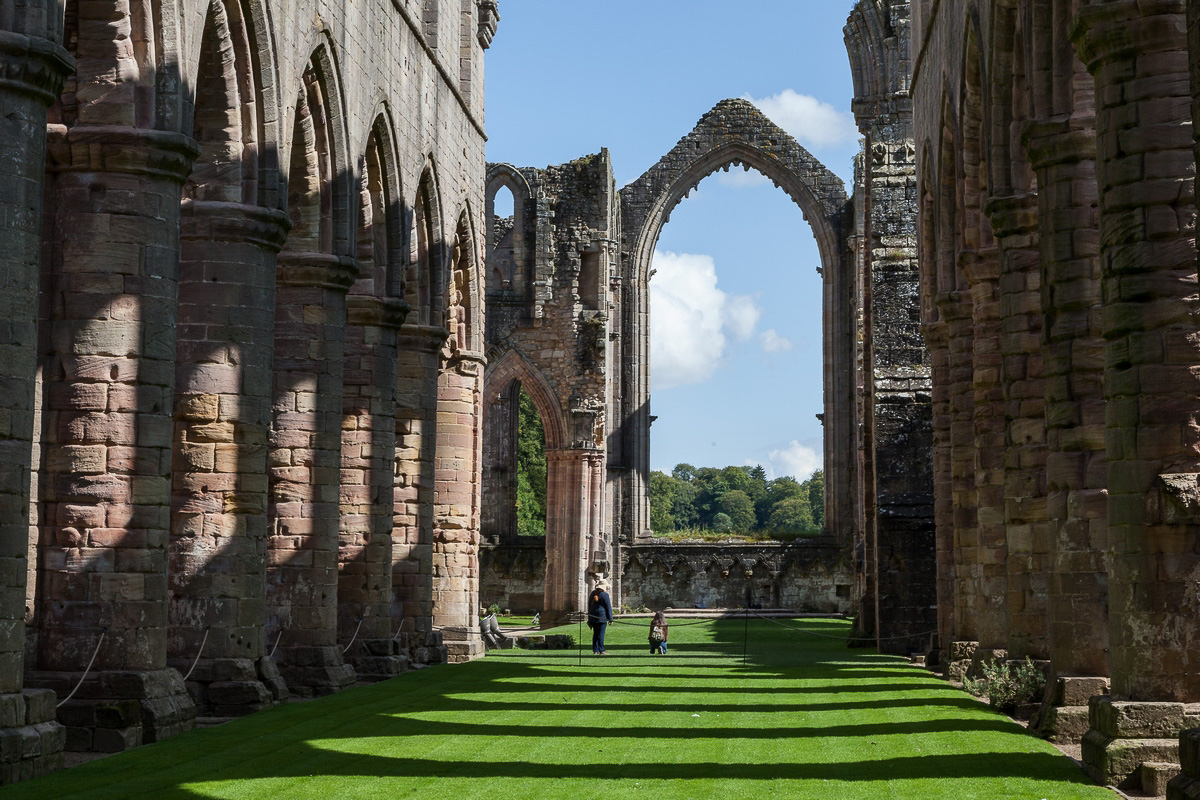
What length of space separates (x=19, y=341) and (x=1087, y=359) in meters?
6.30

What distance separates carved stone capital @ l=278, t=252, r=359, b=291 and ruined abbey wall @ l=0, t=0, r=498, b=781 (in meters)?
0.02

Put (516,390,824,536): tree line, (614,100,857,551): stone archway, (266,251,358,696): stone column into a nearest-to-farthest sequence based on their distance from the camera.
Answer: (266,251,358,696): stone column → (614,100,857,551): stone archway → (516,390,824,536): tree line

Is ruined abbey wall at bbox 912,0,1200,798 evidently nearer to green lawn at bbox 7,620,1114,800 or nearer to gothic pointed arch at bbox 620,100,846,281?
green lawn at bbox 7,620,1114,800

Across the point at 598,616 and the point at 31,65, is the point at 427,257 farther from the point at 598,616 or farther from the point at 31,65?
the point at 31,65

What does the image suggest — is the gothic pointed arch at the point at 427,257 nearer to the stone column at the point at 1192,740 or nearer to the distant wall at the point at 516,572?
the stone column at the point at 1192,740

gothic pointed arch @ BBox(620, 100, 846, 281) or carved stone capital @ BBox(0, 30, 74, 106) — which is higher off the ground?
gothic pointed arch @ BBox(620, 100, 846, 281)

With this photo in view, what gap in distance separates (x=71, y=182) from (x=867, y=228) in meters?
13.9

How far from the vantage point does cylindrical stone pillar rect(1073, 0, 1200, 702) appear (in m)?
7.71

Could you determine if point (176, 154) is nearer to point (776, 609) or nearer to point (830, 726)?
point (830, 726)

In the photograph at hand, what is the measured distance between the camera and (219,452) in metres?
11.4

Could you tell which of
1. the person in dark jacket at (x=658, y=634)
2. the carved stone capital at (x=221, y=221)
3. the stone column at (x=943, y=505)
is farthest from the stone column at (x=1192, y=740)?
the person in dark jacket at (x=658, y=634)

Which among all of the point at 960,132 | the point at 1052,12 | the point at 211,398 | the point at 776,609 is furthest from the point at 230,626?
the point at 776,609

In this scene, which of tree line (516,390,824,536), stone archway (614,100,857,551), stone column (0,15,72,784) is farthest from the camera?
tree line (516,390,824,536)

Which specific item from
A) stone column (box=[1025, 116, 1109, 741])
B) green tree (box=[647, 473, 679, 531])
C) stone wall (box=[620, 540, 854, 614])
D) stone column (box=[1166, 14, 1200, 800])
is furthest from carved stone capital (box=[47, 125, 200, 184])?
green tree (box=[647, 473, 679, 531])
